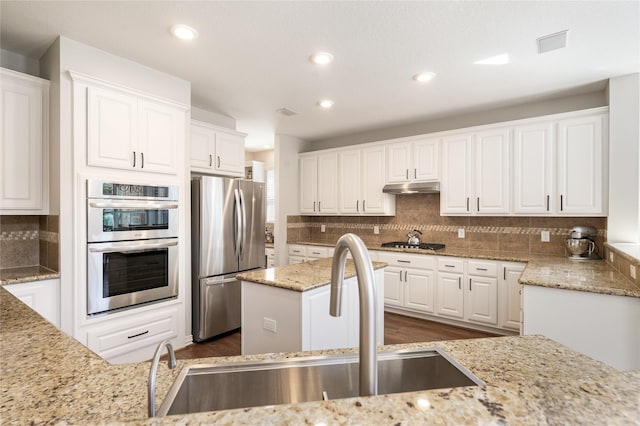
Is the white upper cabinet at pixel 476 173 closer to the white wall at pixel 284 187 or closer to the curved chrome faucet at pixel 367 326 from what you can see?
the white wall at pixel 284 187

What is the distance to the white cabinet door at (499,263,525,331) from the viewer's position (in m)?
3.59

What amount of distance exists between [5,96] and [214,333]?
2.69 meters

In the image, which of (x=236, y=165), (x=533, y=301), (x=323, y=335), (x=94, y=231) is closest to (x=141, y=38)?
(x=94, y=231)

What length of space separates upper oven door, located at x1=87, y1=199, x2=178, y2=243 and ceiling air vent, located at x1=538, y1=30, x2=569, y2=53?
3.35 meters

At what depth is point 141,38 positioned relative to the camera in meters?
2.53

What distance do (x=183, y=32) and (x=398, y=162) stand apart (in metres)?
3.16

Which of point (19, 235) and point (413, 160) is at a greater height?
point (413, 160)

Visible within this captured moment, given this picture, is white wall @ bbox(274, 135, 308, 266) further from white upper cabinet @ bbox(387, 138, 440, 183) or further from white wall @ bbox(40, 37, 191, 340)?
white wall @ bbox(40, 37, 191, 340)

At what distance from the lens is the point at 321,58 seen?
2814mm

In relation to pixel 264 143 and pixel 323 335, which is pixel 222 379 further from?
pixel 264 143

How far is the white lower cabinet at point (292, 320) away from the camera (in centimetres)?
224

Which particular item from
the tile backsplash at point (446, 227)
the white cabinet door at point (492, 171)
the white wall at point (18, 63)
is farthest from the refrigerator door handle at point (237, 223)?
the white cabinet door at point (492, 171)

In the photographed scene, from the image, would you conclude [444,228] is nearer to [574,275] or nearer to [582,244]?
[582,244]

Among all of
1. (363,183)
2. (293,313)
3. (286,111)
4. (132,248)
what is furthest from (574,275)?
(132,248)
